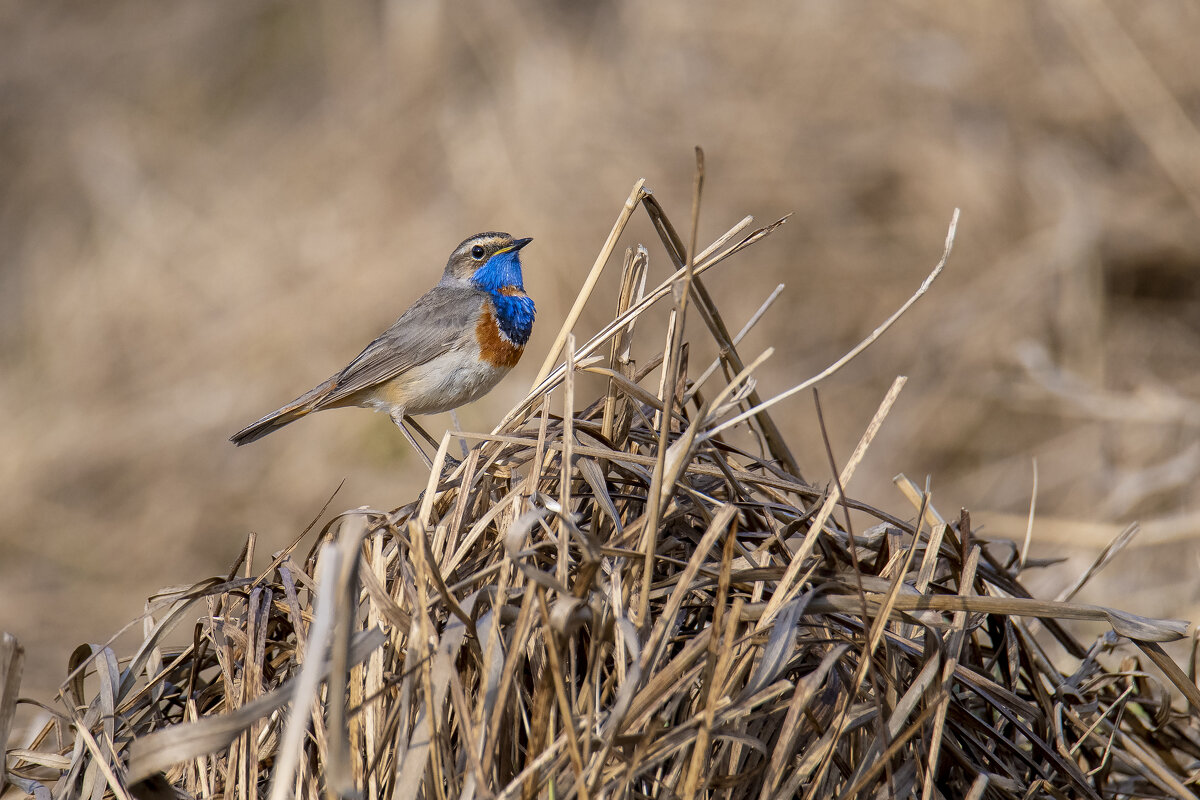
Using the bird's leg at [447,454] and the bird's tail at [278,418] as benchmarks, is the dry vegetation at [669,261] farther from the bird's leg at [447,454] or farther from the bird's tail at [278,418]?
the bird's leg at [447,454]

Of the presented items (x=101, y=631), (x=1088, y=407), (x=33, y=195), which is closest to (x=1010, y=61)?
(x=1088, y=407)

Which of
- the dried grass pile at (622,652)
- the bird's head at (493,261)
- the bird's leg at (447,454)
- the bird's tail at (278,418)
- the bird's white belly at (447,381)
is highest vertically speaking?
the bird's head at (493,261)

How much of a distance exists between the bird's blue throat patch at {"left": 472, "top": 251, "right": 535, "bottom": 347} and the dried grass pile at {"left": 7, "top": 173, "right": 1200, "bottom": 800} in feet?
6.56

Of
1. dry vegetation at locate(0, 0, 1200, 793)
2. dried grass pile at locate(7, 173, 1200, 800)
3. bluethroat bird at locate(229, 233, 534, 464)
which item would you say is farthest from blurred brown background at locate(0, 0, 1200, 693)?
dried grass pile at locate(7, 173, 1200, 800)

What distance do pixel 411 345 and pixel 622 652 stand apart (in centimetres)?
288

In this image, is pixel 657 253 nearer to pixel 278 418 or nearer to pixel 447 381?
pixel 447 381

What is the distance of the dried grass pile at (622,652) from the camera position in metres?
1.96

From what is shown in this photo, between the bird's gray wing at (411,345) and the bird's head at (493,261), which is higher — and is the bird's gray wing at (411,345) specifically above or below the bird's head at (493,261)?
below

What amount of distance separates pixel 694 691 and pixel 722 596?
10.2 inches

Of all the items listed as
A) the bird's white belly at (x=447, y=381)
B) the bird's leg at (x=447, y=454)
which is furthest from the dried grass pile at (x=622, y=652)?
the bird's white belly at (x=447, y=381)

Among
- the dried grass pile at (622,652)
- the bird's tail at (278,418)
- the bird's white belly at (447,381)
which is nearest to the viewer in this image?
the dried grass pile at (622,652)

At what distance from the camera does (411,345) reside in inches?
185

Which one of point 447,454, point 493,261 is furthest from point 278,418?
point 447,454

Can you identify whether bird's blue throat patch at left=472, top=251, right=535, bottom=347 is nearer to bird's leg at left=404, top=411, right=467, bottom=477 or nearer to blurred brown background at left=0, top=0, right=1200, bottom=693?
bird's leg at left=404, top=411, right=467, bottom=477
